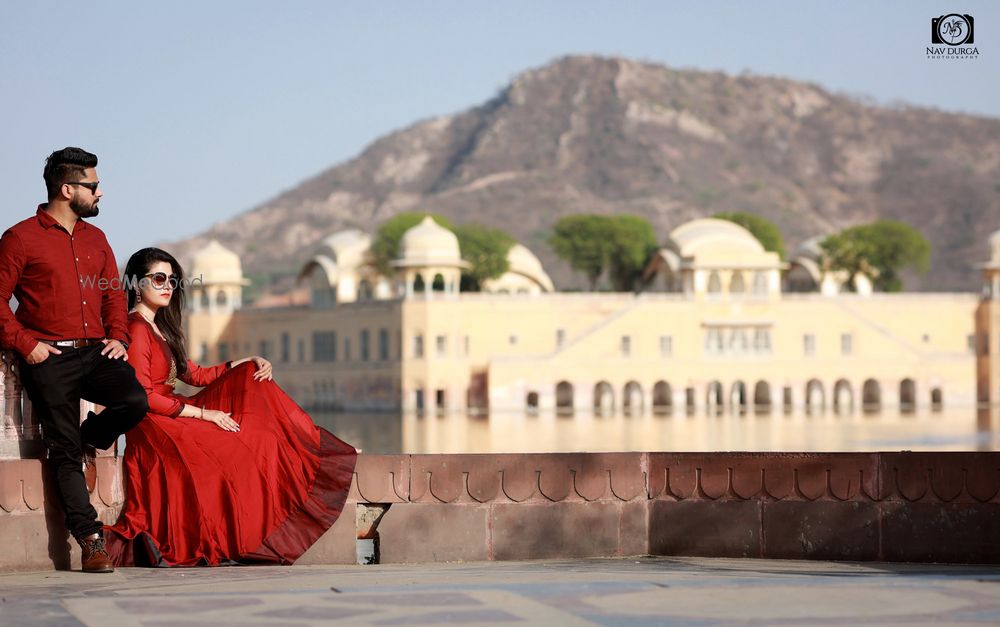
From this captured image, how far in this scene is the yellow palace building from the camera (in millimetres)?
45750

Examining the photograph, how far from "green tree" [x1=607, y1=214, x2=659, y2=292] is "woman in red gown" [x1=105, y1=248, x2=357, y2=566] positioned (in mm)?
50349

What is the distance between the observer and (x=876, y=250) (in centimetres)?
5797

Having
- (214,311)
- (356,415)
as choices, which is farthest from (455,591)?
(214,311)

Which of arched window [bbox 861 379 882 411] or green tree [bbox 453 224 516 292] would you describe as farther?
green tree [bbox 453 224 516 292]

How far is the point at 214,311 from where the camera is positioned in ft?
182

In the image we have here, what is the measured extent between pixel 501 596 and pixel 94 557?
1.46 metres

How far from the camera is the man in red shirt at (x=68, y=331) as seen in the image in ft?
19.0

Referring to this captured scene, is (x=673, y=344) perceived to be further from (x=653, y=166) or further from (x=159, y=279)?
(x=653, y=166)

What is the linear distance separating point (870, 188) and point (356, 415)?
217 feet

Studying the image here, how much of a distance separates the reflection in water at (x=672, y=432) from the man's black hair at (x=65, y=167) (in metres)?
19.3

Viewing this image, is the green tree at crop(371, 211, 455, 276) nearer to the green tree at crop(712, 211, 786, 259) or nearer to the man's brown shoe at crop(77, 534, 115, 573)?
the green tree at crop(712, 211, 786, 259)

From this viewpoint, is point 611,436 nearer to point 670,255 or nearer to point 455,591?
point 670,255

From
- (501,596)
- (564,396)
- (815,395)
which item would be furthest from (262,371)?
(815,395)

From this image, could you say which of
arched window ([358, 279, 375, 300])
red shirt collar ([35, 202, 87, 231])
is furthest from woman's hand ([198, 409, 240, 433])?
arched window ([358, 279, 375, 300])
